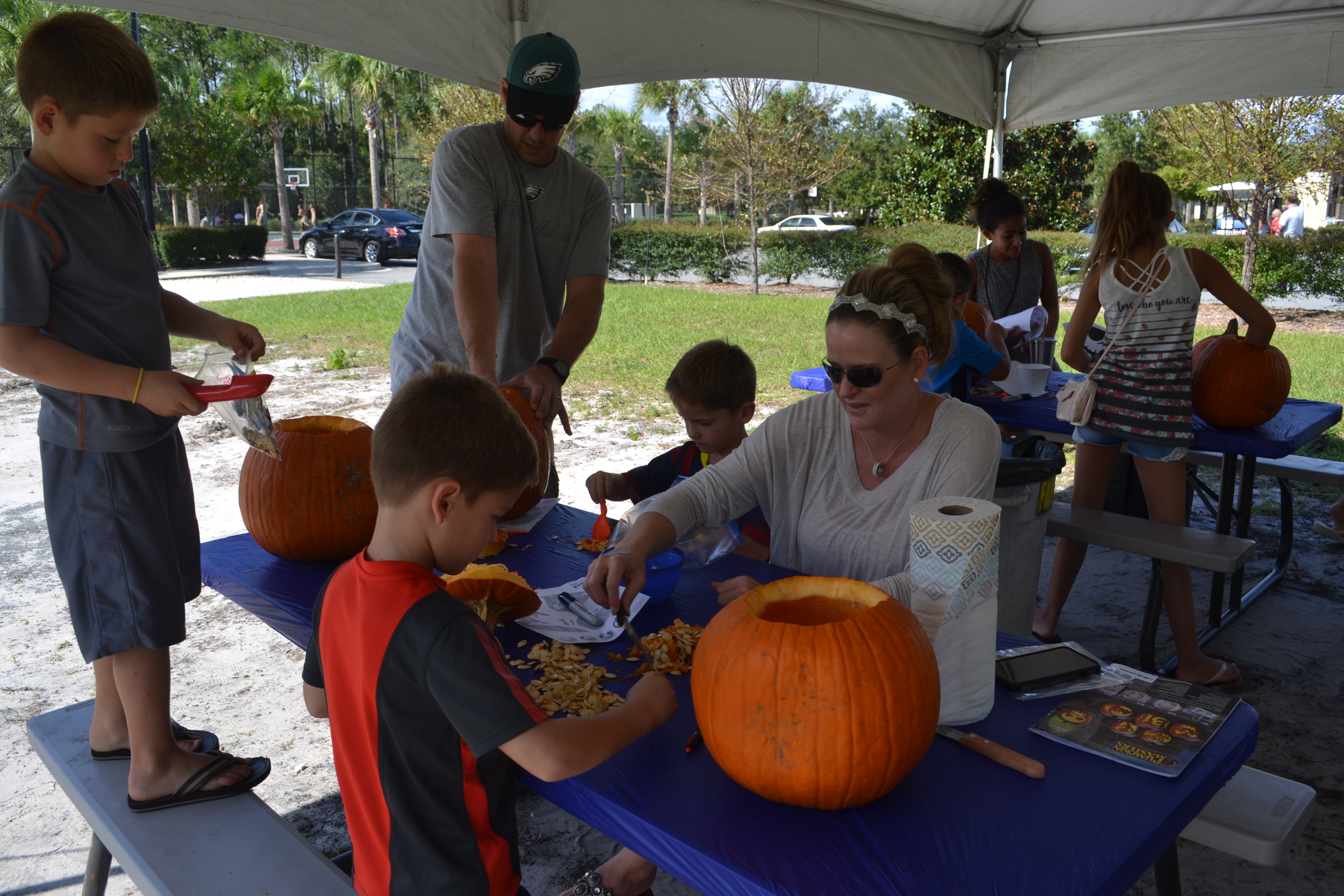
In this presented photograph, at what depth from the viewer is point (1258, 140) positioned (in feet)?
46.8

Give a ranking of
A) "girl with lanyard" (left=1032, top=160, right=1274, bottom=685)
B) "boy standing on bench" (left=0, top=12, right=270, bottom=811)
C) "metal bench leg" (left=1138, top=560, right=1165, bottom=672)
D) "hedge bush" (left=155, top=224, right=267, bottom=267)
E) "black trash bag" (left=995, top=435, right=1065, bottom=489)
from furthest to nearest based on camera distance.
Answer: "hedge bush" (left=155, top=224, right=267, bottom=267) < "metal bench leg" (left=1138, top=560, right=1165, bottom=672) < "girl with lanyard" (left=1032, top=160, right=1274, bottom=685) < "black trash bag" (left=995, top=435, right=1065, bottom=489) < "boy standing on bench" (left=0, top=12, right=270, bottom=811)

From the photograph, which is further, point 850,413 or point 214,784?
point 850,413

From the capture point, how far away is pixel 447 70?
357 centimetres

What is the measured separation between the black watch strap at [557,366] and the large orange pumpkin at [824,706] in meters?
1.60

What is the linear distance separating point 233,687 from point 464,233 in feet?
6.31

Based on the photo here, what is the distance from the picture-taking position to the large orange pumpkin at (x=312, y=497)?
218 cm

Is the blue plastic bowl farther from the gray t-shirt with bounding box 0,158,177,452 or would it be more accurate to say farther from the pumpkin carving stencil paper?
the gray t-shirt with bounding box 0,158,177,452

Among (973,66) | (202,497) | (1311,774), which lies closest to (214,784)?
(1311,774)

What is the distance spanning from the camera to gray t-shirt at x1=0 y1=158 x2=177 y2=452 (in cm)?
175

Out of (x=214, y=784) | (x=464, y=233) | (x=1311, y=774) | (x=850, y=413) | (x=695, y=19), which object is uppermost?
(x=695, y=19)

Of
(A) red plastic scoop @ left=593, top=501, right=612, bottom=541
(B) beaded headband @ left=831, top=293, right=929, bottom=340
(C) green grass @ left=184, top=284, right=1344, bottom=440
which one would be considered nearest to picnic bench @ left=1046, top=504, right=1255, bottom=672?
(B) beaded headband @ left=831, top=293, right=929, bottom=340

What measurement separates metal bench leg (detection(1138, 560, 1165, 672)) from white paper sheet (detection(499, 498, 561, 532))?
234 centimetres

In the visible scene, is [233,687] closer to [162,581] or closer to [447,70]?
[162,581]

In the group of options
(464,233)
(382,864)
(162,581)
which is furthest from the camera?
(464,233)
